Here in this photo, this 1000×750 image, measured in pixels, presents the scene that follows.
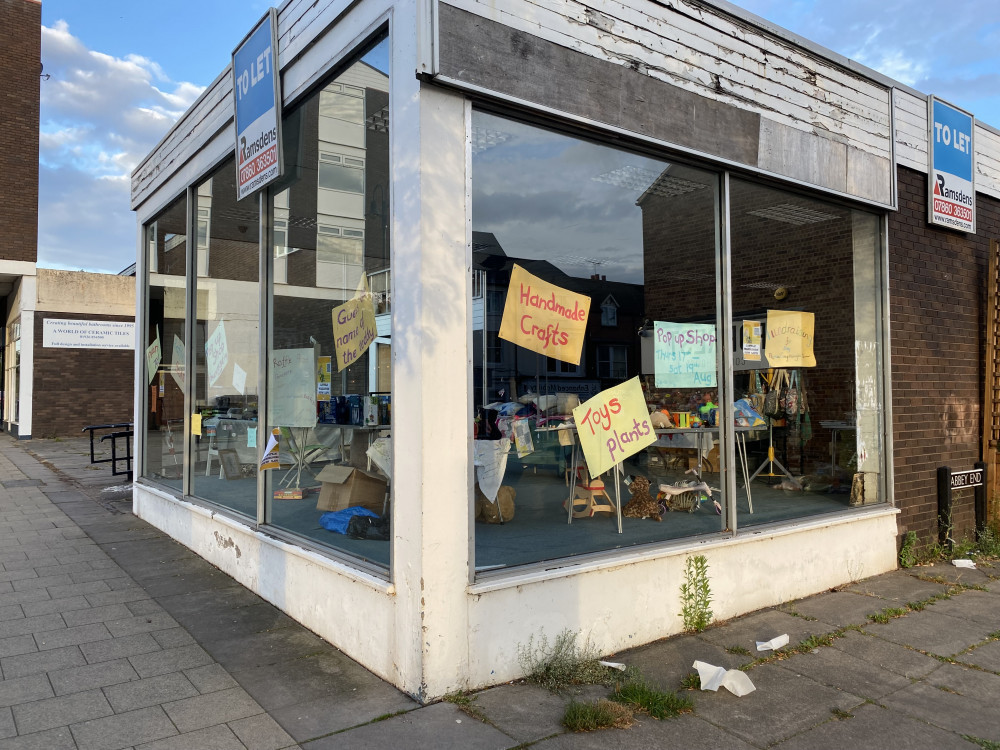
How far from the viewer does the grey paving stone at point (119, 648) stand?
421 centimetres

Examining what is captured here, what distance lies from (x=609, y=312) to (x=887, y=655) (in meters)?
2.67

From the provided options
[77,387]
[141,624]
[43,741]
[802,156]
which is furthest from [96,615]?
[77,387]

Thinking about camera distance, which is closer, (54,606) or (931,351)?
(54,606)

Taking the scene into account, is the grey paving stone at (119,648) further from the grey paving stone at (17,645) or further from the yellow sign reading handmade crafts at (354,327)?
the yellow sign reading handmade crafts at (354,327)

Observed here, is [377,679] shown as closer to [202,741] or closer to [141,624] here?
[202,741]

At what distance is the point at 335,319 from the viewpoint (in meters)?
5.09

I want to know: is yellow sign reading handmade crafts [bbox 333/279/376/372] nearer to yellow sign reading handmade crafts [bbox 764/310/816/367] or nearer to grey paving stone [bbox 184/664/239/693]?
grey paving stone [bbox 184/664/239/693]

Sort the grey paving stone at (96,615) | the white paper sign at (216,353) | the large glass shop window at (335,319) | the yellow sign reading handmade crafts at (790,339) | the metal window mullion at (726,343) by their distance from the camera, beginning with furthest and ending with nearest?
the white paper sign at (216,353) < the yellow sign reading handmade crafts at (790,339) < the metal window mullion at (726,343) < the grey paving stone at (96,615) < the large glass shop window at (335,319)

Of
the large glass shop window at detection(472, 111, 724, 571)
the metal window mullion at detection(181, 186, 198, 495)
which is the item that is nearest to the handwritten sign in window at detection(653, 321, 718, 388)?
the large glass shop window at detection(472, 111, 724, 571)

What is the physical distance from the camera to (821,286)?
645 cm

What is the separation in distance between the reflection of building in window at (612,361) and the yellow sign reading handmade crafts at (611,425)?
3.3 inches

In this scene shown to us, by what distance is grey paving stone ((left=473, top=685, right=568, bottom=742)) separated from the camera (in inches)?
128

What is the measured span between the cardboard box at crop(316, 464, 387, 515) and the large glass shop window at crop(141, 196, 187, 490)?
2867 mm

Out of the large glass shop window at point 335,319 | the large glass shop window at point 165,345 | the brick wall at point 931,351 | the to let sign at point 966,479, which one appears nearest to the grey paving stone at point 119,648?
the large glass shop window at point 335,319
